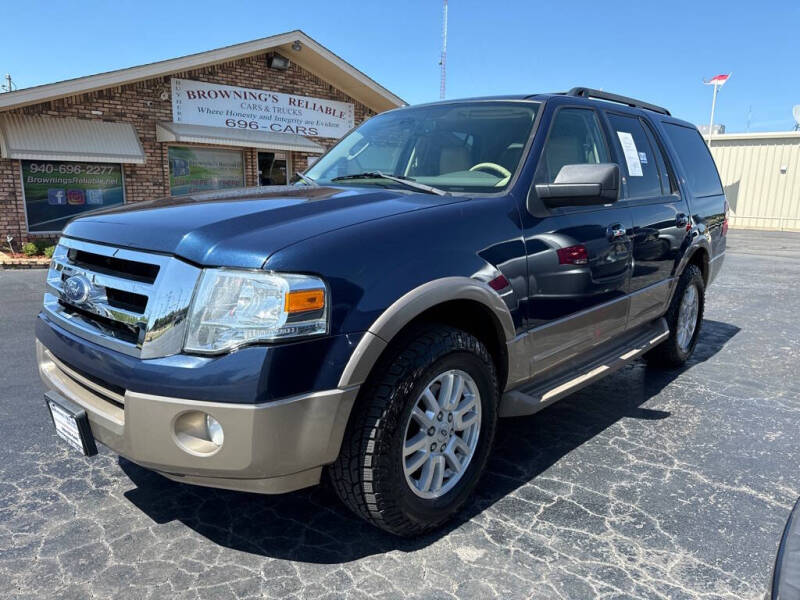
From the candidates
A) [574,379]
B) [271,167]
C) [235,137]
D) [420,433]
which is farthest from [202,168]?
[420,433]

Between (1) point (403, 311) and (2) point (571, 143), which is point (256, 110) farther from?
(1) point (403, 311)

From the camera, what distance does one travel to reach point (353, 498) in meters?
2.29

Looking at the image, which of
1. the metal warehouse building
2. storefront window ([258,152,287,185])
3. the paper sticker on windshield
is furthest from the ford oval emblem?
the metal warehouse building

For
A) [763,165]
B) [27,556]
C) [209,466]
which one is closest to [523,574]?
[209,466]

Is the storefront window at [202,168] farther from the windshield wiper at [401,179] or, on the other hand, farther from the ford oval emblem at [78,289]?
the ford oval emblem at [78,289]

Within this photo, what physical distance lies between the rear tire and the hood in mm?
2724

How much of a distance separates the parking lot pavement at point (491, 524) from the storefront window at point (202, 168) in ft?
36.4

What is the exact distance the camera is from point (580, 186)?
2832 mm

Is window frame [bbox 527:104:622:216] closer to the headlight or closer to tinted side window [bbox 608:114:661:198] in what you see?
tinted side window [bbox 608:114:661:198]

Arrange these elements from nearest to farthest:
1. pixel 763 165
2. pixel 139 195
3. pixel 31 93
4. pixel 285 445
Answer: pixel 285 445
pixel 31 93
pixel 139 195
pixel 763 165

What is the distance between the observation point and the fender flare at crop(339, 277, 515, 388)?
2076 mm

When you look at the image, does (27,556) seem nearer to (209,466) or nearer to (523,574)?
(209,466)

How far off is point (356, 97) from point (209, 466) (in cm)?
1659

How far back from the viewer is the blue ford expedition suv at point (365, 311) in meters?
1.98
